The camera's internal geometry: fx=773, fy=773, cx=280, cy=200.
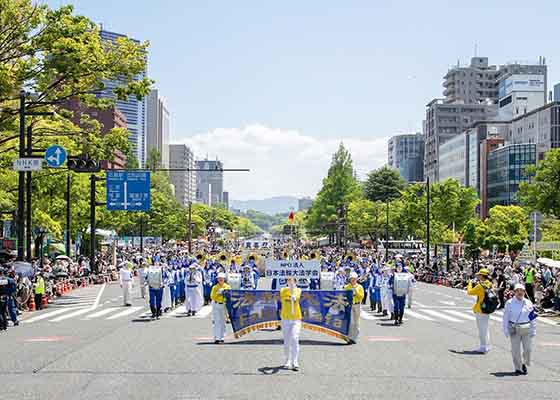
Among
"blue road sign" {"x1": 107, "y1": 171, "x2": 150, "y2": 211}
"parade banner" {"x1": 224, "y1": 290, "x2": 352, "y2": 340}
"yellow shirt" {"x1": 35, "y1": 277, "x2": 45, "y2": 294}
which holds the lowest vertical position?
"yellow shirt" {"x1": 35, "y1": 277, "x2": 45, "y2": 294}

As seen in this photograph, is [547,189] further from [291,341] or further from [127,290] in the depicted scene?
[291,341]

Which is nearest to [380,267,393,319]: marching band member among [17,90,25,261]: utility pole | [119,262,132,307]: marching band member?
[119,262,132,307]: marching band member

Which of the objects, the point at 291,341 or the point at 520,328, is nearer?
the point at 520,328

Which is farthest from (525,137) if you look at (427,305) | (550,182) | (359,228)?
(427,305)

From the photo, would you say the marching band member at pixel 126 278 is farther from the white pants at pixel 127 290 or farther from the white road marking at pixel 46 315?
the white road marking at pixel 46 315

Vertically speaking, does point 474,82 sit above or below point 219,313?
above

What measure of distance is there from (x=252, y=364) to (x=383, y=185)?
4771 inches

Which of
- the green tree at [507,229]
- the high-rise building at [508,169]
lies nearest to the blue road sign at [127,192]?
the green tree at [507,229]

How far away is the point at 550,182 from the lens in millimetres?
56125

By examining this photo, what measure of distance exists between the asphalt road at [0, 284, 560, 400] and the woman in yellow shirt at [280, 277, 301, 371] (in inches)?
11.0

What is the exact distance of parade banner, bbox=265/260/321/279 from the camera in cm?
2136

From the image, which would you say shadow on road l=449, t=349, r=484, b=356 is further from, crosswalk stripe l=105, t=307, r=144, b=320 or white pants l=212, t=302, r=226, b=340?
crosswalk stripe l=105, t=307, r=144, b=320

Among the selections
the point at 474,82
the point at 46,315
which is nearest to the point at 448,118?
the point at 474,82

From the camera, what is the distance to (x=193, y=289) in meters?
25.4
